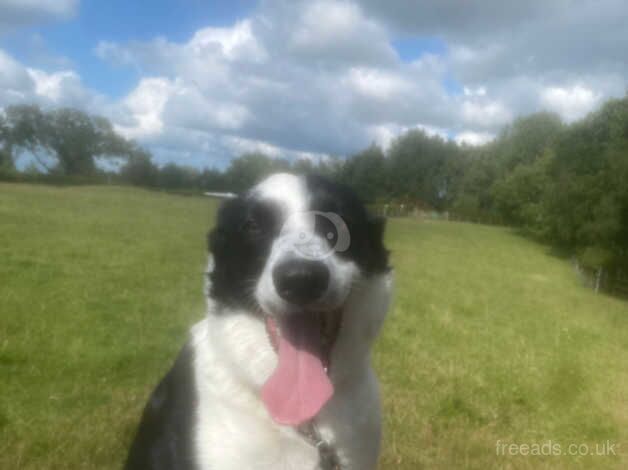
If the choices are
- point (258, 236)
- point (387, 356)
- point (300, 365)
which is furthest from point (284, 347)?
point (387, 356)

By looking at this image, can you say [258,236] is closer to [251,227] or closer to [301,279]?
[251,227]

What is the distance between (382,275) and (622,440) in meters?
4.73

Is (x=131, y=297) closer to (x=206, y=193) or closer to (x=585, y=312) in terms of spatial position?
(x=206, y=193)

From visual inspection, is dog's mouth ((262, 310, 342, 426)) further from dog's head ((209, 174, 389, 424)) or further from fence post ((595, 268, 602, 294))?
fence post ((595, 268, 602, 294))

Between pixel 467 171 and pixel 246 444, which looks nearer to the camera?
pixel 246 444

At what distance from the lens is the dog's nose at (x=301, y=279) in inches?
95.8

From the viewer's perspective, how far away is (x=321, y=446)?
2656 millimetres

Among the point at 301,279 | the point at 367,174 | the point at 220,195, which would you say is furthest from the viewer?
the point at 367,174

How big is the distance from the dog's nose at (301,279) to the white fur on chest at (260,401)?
1.01ft

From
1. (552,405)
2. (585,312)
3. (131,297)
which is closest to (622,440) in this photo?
(552,405)

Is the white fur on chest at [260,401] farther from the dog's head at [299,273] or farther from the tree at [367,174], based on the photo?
the tree at [367,174]

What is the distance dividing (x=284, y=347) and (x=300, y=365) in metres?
0.12

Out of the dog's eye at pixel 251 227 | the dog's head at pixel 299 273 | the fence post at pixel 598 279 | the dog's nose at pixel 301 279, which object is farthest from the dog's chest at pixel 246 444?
the fence post at pixel 598 279

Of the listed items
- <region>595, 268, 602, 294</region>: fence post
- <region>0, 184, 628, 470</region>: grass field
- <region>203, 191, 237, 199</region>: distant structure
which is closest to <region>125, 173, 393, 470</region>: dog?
<region>203, 191, 237, 199</region>: distant structure
